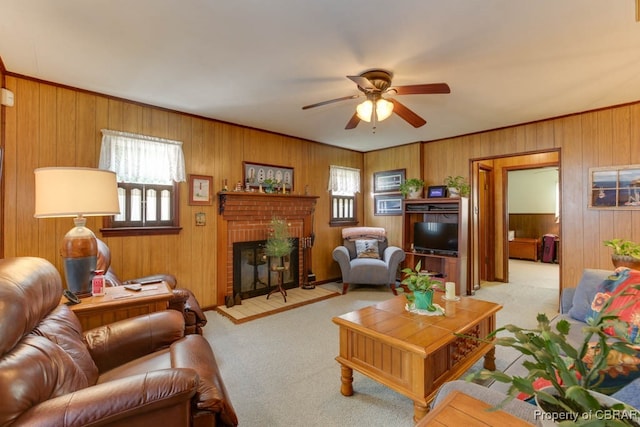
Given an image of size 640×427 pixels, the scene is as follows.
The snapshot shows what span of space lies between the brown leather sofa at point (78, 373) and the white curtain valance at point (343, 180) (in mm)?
4057

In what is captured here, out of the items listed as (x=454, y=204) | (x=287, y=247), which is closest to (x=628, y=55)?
(x=454, y=204)

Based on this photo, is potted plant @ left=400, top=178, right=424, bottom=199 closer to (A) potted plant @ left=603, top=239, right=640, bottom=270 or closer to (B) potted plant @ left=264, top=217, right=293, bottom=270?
(B) potted plant @ left=264, top=217, right=293, bottom=270

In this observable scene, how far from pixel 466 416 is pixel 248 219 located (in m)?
3.66

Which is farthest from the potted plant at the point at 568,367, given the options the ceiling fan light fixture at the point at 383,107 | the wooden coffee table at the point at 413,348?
the ceiling fan light fixture at the point at 383,107

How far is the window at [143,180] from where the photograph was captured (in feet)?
10.5

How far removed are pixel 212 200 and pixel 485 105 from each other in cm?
357

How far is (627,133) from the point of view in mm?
3396

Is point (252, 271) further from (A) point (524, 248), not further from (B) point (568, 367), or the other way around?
(A) point (524, 248)

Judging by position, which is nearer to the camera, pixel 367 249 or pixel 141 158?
pixel 141 158

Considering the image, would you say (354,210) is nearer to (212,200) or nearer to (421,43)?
(212,200)

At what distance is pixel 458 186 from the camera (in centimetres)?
458

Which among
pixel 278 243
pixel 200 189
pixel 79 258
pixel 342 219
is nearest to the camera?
pixel 79 258

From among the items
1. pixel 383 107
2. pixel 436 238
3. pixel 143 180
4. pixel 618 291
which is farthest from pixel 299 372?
pixel 436 238

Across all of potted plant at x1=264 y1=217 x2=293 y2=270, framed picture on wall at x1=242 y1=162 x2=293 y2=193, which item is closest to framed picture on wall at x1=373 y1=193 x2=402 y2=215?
framed picture on wall at x1=242 y1=162 x2=293 y2=193
